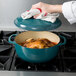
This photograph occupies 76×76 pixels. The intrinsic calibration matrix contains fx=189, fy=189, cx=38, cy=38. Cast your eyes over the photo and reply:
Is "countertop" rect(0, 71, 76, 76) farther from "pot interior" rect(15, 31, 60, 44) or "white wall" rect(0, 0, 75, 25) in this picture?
"white wall" rect(0, 0, 75, 25)

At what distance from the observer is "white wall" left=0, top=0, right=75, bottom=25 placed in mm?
1318

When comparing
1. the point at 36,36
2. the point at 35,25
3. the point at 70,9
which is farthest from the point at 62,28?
the point at 35,25

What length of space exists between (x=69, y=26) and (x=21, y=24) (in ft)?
1.76

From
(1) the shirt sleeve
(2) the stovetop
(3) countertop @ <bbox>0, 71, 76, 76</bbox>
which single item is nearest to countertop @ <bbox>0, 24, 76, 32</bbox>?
(2) the stovetop

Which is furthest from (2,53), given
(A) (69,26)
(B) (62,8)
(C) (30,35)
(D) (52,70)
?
(A) (69,26)

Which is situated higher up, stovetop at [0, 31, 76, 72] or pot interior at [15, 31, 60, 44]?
pot interior at [15, 31, 60, 44]

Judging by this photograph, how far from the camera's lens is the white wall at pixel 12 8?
132 cm

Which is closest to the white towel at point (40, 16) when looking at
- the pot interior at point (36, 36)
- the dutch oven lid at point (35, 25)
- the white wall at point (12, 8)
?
the dutch oven lid at point (35, 25)

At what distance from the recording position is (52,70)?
959 millimetres

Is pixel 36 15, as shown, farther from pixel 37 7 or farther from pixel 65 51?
pixel 65 51

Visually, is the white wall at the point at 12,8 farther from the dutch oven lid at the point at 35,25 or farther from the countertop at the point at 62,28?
the dutch oven lid at the point at 35,25

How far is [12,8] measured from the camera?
1.34 metres

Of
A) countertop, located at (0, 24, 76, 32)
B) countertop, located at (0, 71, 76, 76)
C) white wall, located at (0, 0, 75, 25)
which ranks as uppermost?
white wall, located at (0, 0, 75, 25)

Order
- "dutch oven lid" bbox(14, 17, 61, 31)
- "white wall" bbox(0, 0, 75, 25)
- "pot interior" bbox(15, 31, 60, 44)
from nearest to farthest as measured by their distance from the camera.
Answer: "dutch oven lid" bbox(14, 17, 61, 31)
"pot interior" bbox(15, 31, 60, 44)
"white wall" bbox(0, 0, 75, 25)
